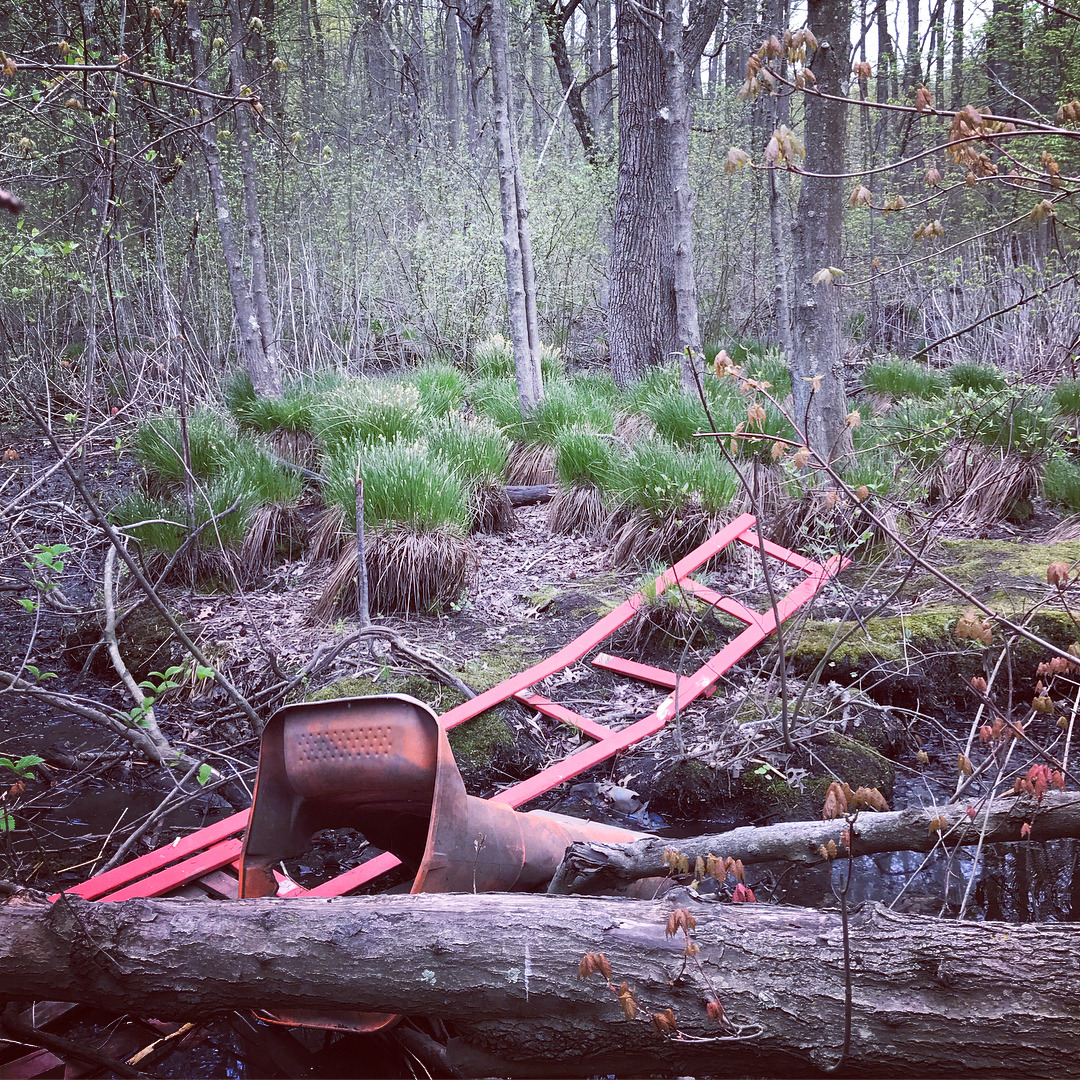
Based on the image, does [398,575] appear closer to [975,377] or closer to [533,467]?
[533,467]

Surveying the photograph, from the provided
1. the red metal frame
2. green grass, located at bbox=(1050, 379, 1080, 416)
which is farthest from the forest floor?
green grass, located at bbox=(1050, 379, 1080, 416)

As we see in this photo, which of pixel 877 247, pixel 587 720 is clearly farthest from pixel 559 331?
pixel 587 720

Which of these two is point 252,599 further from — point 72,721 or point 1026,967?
point 1026,967

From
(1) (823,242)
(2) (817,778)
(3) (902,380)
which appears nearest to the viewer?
(2) (817,778)

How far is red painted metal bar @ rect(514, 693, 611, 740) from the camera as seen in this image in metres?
3.59

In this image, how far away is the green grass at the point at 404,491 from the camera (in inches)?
184

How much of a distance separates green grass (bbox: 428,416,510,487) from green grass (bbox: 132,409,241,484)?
4.73ft

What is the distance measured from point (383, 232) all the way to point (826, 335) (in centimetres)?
627

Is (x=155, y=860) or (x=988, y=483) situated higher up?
(x=988, y=483)

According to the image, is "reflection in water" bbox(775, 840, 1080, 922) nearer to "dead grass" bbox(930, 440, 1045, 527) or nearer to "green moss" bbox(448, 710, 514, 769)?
"green moss" bbox(448, 710, 514, 769)

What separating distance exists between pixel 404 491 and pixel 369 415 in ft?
4.51

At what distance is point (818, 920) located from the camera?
5.76 ft

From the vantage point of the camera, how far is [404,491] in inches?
184

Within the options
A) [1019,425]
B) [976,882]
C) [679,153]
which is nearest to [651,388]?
[679,153]
